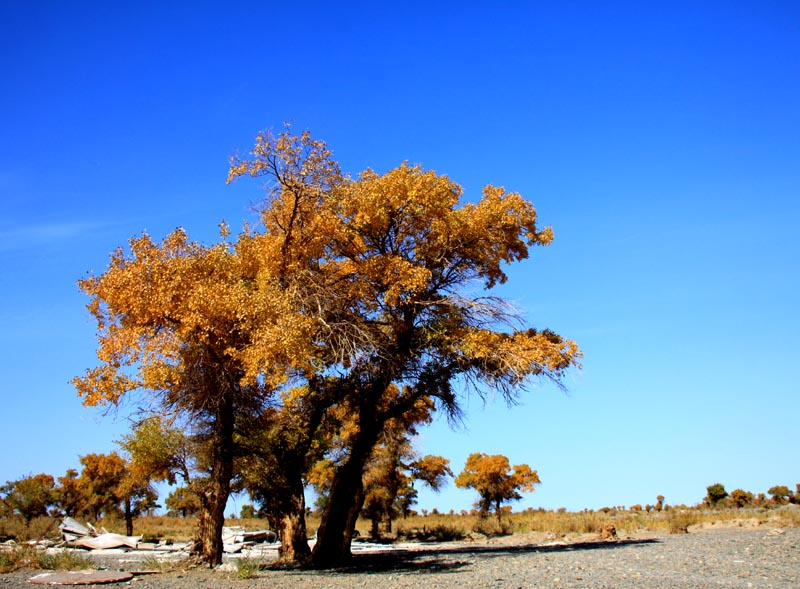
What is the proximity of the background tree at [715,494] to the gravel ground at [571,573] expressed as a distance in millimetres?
30824

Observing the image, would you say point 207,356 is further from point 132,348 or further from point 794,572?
point 794,572

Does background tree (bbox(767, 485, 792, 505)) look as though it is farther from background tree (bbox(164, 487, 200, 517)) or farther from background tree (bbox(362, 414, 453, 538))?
background tree (bbox(164, 487, 200, 517))

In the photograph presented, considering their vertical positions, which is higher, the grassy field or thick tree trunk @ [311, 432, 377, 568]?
thick tree trunk @ [311, 432, 377, 568]

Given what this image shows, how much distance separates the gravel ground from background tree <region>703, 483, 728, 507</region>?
101ft

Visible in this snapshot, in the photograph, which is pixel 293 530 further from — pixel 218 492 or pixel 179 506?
pixel 179 506

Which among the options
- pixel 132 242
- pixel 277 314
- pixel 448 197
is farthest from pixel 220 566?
pixel 448 197

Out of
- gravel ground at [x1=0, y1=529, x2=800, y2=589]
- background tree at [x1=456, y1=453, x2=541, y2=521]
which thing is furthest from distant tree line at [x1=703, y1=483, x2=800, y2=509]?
gravel ground at [x1=0, y1=529, x2=800, y2=589]

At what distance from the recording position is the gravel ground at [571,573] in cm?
1161

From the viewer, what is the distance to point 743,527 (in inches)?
944

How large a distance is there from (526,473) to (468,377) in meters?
31.3

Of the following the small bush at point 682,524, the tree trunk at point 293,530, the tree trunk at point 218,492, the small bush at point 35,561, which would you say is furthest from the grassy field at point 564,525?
the tree trunk at point 218,492

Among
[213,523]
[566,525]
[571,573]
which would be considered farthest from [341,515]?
[566,525]

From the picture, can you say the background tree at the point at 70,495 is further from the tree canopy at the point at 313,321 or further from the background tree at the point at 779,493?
the background tree at the point at 779,493

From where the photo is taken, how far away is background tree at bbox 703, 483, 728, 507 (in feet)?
150
